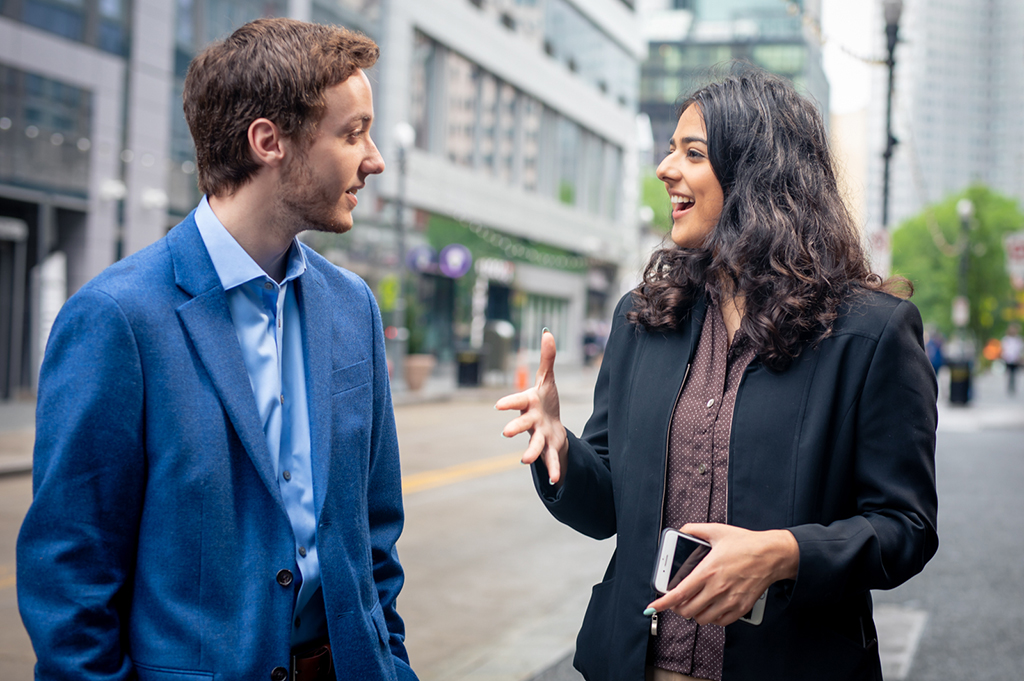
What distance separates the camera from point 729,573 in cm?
176

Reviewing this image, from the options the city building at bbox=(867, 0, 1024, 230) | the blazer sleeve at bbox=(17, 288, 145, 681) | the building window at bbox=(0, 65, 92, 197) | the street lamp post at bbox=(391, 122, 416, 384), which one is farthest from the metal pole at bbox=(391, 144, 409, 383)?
the city building at bbox=(867, 0, 1024, 230)

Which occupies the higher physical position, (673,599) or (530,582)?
(673,599)

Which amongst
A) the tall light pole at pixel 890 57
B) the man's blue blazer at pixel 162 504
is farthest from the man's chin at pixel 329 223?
the tall light pole at pixel 890 57

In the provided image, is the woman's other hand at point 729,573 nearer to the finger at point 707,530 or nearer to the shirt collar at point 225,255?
the finger at point 707,530

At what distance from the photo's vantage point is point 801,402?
78.2 inches

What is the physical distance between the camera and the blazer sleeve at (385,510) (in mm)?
2248

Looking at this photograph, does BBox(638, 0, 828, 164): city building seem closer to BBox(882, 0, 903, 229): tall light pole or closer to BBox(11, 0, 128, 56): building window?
BBox(11, 0, 128, 56): building window

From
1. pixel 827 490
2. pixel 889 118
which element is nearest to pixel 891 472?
pixel 827 490

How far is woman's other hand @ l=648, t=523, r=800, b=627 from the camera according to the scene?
175cm

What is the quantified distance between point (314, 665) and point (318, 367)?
60cm

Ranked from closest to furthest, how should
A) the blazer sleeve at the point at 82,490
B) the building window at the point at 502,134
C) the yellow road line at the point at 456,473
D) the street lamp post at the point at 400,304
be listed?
1. the blazer sleeve at the point at 82,490
2. the yellow road line at the point at 456,473
3. the street lamp post at the point at 400,304
4. the building window at the point at 502,134

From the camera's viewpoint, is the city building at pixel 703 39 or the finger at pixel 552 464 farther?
the city building at pixel 703 39

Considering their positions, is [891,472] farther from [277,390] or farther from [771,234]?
[277,390]

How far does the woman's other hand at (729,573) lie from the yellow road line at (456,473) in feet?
27.4
